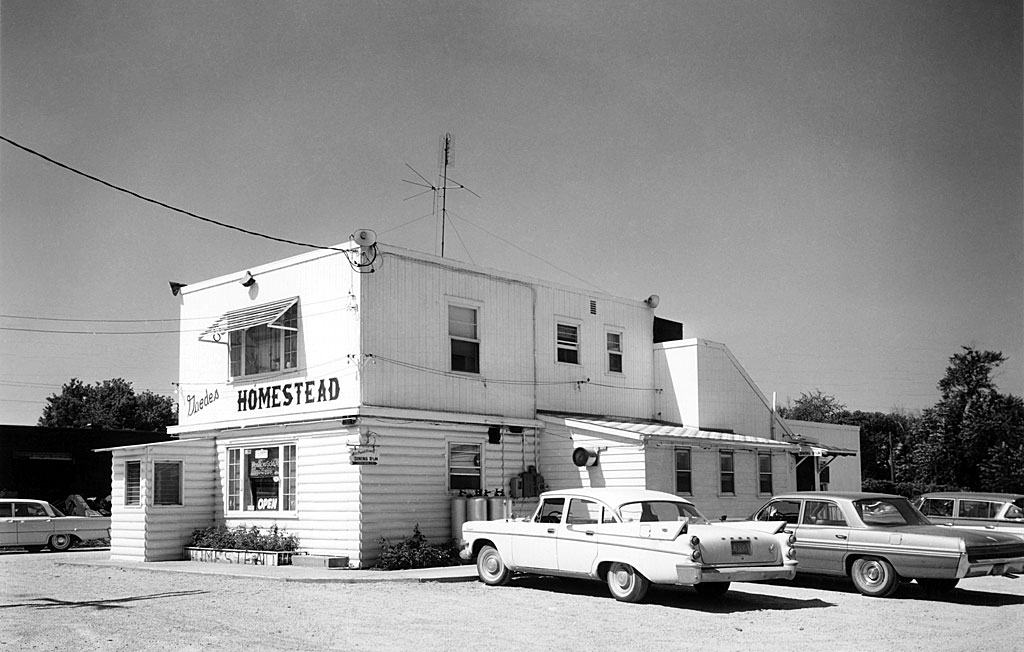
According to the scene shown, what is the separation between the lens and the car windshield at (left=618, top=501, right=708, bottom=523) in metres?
14.6

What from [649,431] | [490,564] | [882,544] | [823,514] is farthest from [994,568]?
[649,431]

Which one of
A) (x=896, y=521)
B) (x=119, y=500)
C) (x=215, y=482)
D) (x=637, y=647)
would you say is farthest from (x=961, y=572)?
(x=119, y=500)

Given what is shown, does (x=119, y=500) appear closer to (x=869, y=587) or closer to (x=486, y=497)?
(x=486, y=497)

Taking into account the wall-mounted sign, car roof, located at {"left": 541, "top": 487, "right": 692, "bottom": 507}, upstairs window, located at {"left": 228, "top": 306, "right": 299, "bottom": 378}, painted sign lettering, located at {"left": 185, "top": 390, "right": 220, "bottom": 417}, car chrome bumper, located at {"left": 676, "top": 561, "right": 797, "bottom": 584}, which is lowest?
car chrome bumper, located at {"left": 676, "top": 561, "right": 797, "bottom": 584}

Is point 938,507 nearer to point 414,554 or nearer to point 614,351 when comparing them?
point 614,351

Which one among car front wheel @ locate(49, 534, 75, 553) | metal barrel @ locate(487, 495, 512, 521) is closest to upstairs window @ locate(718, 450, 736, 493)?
metal barrel @ locate(487, 495, 512, 521)

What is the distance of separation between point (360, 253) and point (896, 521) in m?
10.8

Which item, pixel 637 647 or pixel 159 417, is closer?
pixel 637 647

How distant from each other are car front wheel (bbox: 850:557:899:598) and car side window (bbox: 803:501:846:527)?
0.71 metres

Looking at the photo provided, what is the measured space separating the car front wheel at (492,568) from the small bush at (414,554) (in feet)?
9.95

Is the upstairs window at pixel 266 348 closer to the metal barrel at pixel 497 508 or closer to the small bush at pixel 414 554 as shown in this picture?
the small bush at pixel 414 554

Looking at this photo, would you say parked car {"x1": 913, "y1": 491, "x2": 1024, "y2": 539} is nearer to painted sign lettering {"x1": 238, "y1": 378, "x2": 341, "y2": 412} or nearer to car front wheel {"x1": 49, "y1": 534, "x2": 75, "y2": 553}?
painted sign lettering {"x1": 238, "y1": 378, "x2": 341, "y2": 412}

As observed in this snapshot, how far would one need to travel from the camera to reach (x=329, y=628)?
1149 cm

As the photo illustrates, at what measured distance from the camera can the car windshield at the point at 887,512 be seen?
15086mm
